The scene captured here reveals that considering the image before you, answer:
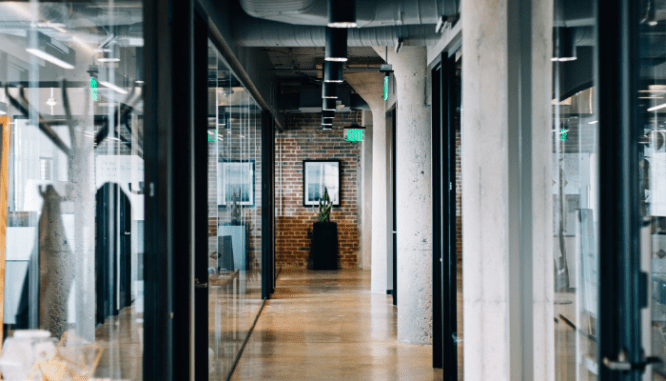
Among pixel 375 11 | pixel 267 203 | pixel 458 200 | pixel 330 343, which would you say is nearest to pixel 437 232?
pixel 458 200

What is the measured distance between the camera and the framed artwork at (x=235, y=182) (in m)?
4.32

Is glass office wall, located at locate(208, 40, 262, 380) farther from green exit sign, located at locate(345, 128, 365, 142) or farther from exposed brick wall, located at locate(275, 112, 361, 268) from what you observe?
exposed brick wall, located at locate(275, 112, 361, 268)

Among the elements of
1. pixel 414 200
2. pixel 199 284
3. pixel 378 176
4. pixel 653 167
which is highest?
pixel 378 176

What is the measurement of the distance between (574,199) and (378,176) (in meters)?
6.48

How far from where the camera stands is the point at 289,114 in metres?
11.8

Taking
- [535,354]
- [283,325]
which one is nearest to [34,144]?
[535,354]

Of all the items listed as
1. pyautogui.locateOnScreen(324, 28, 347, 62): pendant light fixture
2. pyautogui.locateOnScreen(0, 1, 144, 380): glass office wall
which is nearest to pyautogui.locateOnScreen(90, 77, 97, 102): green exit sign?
pyautogui.locateOnScreen(0, 1, 144, 380): glass office wall

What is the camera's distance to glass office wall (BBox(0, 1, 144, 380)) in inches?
54.1

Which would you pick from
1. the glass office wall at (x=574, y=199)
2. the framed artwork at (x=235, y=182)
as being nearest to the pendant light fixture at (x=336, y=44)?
the framed artwork at (x=235, y=182)

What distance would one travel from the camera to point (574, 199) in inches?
95.7

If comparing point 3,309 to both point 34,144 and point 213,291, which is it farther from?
point 213,291

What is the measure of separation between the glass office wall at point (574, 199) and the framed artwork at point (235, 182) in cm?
256

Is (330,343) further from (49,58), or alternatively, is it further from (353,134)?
(353,134)

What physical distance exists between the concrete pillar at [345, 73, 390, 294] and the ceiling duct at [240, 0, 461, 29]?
4.42 meters
